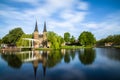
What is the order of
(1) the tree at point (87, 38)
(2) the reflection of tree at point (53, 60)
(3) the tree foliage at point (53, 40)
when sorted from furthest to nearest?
(1) the tree at point (87, 38) → (3) the tree foliage at point (53, 40) → (2) the reflection of tree at point (53, 60)

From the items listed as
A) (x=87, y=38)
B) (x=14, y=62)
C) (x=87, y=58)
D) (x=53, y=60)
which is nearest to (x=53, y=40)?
(x=87, y=58)

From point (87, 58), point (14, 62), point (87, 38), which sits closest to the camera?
point (14, 62)

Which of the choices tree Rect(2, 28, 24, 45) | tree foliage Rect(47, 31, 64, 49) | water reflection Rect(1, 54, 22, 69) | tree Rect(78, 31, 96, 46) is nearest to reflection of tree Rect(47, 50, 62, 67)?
water reflection Rect(1, 54, 22, 69)

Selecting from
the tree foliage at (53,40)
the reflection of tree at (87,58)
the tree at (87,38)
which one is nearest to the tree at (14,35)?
the tree foliage at (53,40)

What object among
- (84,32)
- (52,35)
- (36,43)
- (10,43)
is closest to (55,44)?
(52,35)

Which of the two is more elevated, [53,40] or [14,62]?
[53,40]

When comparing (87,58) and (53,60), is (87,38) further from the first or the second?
(53,60)

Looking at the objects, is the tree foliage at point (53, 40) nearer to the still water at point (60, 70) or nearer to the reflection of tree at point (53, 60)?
the reflection of tree at point (53, 60)

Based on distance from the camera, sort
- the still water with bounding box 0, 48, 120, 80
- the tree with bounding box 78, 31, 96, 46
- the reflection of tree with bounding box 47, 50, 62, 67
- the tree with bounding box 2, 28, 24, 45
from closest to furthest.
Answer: the still water with bounding box 0, 48, 120, 80
the reflection of tree with bounding box 47, 50, 62, 67
the tree with bounding box 2, 28, 24, 45
the tree with bounding box 78, 31, 96, 46

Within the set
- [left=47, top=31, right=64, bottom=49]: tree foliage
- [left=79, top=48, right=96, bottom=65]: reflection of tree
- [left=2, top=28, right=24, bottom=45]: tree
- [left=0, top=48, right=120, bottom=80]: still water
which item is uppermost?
[left=2, top=28, right=24, bottom=45]: tree

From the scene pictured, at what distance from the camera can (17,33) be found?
6581 centimetres

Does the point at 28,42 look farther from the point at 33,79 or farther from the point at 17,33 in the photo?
the point at 33,79

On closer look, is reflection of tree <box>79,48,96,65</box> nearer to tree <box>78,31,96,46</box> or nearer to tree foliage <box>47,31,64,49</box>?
tree foliage <box>47,31,64,49</box>

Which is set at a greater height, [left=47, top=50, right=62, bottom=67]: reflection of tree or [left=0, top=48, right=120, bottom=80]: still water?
[left=47, top=50, right=62, bottom=67]: reflection of tree
